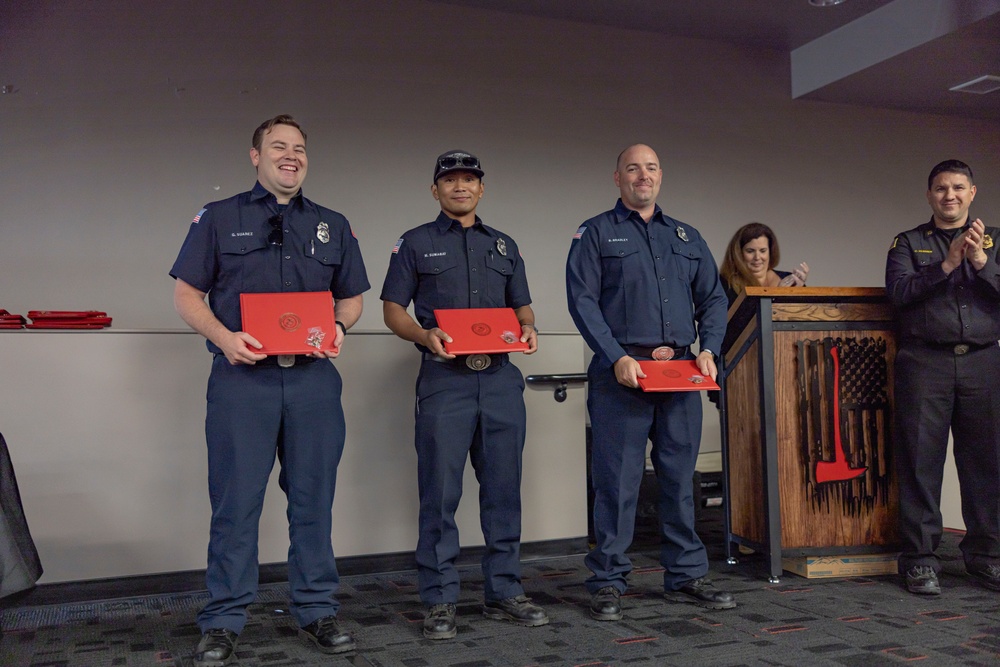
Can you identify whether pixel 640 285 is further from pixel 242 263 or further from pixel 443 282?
pixel 242 263

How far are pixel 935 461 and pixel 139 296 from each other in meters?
4.16

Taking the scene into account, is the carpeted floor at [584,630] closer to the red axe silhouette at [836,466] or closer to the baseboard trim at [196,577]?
the baseboard trim at [196,577]

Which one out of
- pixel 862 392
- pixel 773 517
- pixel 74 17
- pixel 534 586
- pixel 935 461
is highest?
pixel 74 17

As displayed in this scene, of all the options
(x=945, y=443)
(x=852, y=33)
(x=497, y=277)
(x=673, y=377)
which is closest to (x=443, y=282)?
(x=497, y=277)

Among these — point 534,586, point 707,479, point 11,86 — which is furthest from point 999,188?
point 11,86

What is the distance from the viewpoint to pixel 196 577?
3512 millimetres

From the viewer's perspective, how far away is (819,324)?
3.60 m

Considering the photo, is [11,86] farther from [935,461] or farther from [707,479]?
[935,461]

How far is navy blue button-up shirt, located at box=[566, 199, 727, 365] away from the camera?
311cm

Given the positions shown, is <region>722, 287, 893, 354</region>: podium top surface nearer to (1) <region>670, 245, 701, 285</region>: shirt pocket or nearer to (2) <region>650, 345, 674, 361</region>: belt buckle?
(1) <region>670, 245, 701, 285</region>: shirt pocket

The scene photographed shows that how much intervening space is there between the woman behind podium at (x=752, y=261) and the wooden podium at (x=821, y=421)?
55 cm

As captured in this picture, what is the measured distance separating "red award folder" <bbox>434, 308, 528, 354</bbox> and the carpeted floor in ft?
3.12

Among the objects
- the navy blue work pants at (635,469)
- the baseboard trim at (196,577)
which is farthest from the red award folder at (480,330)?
the baseboard trim at (196,577)

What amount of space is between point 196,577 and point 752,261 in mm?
2974
